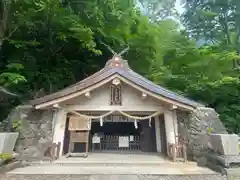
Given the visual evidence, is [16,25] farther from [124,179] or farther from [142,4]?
[142,4]

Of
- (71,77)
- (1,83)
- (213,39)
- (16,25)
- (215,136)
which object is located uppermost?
(213,39)

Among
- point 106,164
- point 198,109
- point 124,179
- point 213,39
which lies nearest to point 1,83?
point 106,164

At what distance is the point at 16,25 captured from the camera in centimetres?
1087

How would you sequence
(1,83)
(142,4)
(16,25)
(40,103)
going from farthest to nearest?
(142,4) < (16,25) < (1,83) < (40,103)

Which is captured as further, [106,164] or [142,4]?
[142,4]

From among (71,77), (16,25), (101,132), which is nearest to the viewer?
(16,25)

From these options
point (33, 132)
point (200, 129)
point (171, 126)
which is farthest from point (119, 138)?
point (33, 132)

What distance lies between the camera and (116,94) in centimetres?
918

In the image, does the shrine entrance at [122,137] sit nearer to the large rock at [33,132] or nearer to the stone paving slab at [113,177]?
the large rock at [33,132]

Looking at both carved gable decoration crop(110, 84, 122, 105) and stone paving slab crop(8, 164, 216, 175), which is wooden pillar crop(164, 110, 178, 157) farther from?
carved gable decoration crop(110, 84, 122, 105)

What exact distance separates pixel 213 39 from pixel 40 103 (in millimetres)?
20395

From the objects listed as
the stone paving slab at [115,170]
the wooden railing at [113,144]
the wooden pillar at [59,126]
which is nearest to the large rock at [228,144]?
the stone paving slab at [115,170]

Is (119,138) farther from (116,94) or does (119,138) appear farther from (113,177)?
(113,177)

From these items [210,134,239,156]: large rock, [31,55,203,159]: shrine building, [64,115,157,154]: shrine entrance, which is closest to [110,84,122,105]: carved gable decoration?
[31,55,203,159]: shrine building
